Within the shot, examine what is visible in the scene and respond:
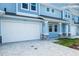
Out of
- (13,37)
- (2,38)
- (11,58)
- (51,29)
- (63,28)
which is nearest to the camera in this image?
(11,58)

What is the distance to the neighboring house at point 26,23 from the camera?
31.5 ft

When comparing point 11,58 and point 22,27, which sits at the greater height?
point 22,27

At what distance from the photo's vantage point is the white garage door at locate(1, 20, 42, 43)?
9492 millimetres

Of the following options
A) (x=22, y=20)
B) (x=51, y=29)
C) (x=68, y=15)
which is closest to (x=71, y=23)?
(x=68, y=15)

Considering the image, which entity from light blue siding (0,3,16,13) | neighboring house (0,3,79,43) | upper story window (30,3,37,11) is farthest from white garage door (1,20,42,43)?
upper story window (30,3,37,11)

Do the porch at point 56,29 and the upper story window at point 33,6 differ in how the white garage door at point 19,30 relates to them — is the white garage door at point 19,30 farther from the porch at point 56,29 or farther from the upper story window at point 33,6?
the porch at point 56,29

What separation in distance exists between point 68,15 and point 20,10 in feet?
29.0

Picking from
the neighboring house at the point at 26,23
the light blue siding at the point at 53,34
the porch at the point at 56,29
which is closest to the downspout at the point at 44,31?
the neighboring house at the point at 26,23

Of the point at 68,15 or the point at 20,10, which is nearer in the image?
the point at 20,10

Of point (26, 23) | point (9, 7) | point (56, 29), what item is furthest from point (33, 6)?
point (56, 29)

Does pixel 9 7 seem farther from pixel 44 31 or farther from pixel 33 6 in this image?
pixel 44 31

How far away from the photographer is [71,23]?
18.1 meters

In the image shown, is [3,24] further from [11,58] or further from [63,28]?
[63,28]

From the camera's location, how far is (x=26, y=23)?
1135 cm
